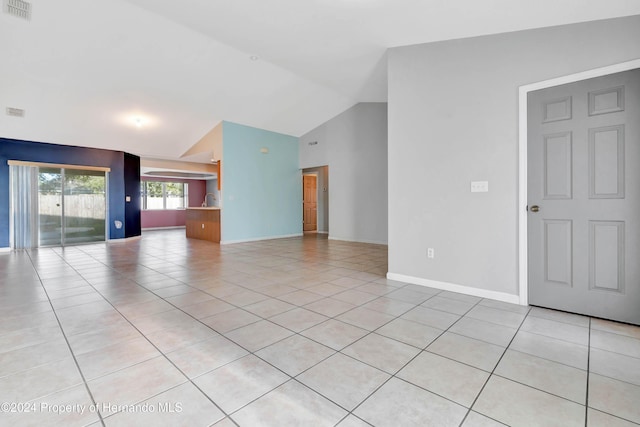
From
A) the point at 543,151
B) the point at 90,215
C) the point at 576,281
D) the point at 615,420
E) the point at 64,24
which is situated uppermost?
the point at 64,24

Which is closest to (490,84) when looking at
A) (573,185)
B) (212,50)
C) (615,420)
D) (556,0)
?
(556,0)

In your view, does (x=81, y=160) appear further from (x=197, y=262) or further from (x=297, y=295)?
(x=297, y=295)

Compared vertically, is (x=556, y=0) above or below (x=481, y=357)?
above

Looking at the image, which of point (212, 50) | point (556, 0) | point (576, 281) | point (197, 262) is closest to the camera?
point (556, 0)

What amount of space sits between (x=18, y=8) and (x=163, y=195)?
9617 mm

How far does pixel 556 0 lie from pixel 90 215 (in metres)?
9.75

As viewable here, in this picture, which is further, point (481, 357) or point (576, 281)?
point (576, 281)

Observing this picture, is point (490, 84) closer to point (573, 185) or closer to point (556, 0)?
point (556, 0)

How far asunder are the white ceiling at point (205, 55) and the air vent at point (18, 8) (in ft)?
0.29

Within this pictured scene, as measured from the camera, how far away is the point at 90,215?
7.75 meters

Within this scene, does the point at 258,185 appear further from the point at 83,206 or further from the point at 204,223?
the point at 83,206

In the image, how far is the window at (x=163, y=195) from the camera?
39.7 feet

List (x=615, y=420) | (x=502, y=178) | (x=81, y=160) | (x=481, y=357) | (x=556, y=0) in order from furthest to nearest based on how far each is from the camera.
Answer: (x=81, y=160) < (x=502, y=178) < (x=556, y=0) < (x=481, y=357) < (x=615, y=420)

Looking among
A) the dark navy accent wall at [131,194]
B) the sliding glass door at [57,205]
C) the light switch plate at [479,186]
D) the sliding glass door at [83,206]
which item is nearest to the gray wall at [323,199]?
the dark navy accent wall at [131,194]
